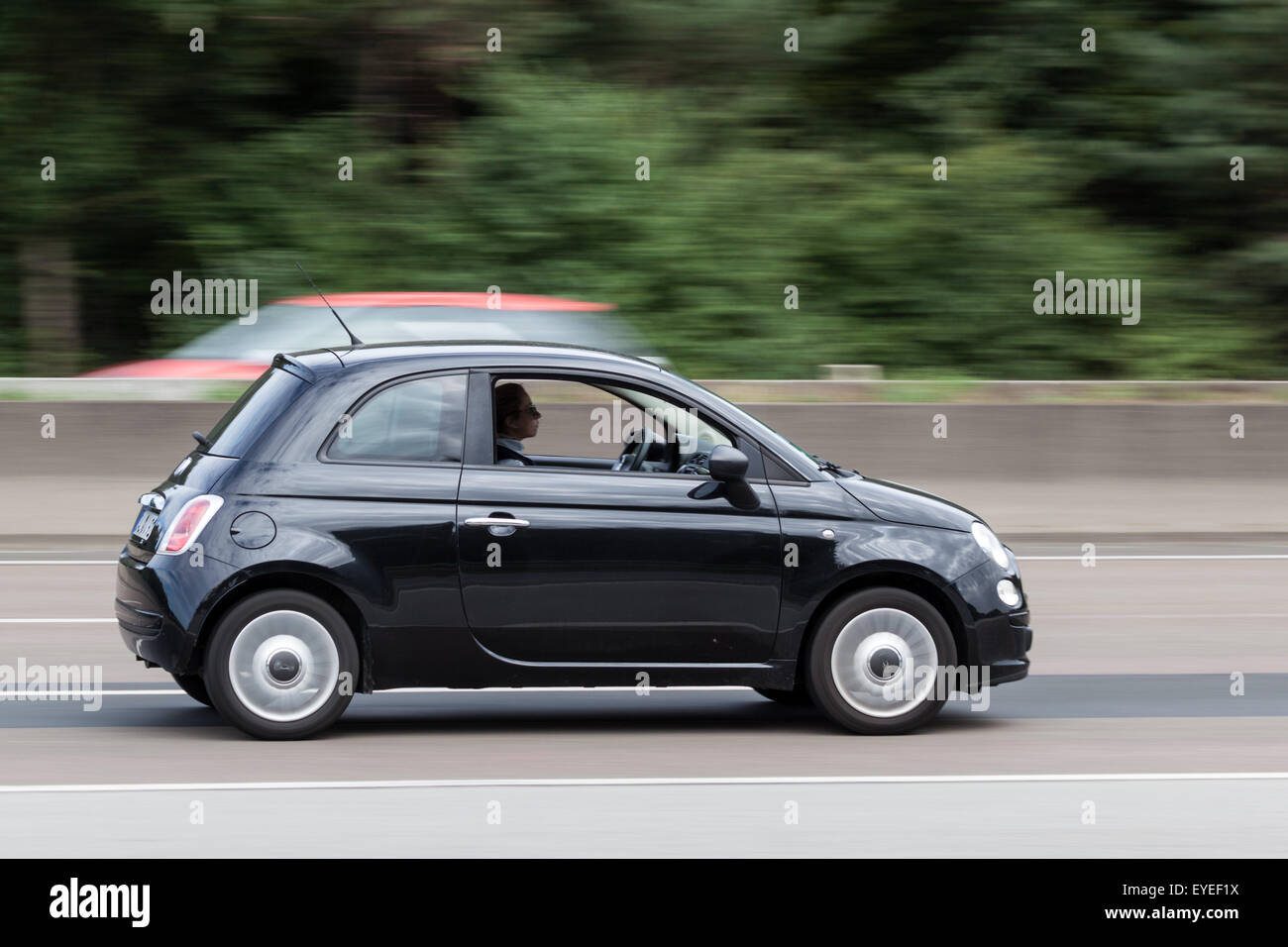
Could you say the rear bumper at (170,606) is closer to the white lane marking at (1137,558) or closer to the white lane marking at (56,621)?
the white lane marking at (56,621)

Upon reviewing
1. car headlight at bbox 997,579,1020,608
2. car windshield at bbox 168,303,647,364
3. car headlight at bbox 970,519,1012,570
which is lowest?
car headlight at bbox 997,579,1020,608

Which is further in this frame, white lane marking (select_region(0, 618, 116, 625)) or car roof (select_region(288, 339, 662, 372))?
white lane marking (select_region(0, 618, 116, 625))

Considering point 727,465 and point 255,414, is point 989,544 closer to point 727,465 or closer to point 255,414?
point 727,465

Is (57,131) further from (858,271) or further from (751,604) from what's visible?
(751,604)

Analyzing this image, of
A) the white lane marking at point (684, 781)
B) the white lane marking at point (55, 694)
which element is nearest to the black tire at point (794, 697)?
the white lane marking at point (684, 781)

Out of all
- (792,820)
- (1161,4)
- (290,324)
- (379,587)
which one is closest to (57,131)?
(290,324)

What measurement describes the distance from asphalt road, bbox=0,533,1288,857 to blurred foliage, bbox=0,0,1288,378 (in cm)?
1165

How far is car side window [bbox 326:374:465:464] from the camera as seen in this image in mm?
7121

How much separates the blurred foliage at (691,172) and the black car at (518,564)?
1231cm

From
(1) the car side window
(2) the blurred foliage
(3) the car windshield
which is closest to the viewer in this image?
(1) the car side window

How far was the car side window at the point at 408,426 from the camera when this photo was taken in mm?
7121

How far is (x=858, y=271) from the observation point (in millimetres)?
21359

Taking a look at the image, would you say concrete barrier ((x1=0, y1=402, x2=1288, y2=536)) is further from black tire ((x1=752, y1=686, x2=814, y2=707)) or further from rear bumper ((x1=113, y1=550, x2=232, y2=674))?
rear bumper ((x1=113, y1=550, x2=232, y2=674))

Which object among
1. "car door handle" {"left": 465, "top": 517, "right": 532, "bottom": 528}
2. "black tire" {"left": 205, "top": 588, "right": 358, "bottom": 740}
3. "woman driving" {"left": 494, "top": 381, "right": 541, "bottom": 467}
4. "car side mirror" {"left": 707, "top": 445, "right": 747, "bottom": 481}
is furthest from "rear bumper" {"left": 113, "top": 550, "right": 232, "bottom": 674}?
"car side mirror" {"left": 707, "top": 445, "right": 747, "bottom": 481}
